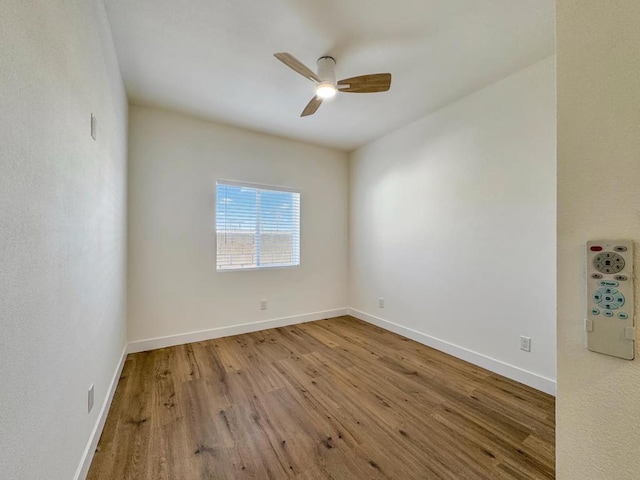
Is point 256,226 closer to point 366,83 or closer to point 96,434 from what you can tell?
point 366,83

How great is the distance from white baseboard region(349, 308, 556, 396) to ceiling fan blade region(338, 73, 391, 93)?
2703mm

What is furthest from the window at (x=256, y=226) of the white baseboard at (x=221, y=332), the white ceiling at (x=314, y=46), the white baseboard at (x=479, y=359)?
the white baseboard at (x=479, y=359)

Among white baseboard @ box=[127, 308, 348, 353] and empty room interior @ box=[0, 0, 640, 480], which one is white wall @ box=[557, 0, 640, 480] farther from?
white baseboard @ box=[127, 308, 348, 353]

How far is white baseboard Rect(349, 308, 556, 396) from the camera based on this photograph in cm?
219

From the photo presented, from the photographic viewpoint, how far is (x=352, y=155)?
4410 millimetres

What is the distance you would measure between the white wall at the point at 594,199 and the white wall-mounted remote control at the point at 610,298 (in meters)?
0.02

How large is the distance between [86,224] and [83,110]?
2.00 feet

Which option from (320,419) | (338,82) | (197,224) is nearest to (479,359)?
(320,419)

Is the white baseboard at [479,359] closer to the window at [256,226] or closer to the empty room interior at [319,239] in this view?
the empty room interior at [319,239]

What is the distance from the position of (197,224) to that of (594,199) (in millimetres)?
3458

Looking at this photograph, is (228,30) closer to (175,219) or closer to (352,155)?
(175,219)

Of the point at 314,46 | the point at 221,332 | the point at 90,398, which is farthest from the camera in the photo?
the point at 221,332

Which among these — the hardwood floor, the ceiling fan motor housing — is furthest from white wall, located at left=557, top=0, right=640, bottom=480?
the ceiling fan motor housing

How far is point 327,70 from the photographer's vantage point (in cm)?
216
